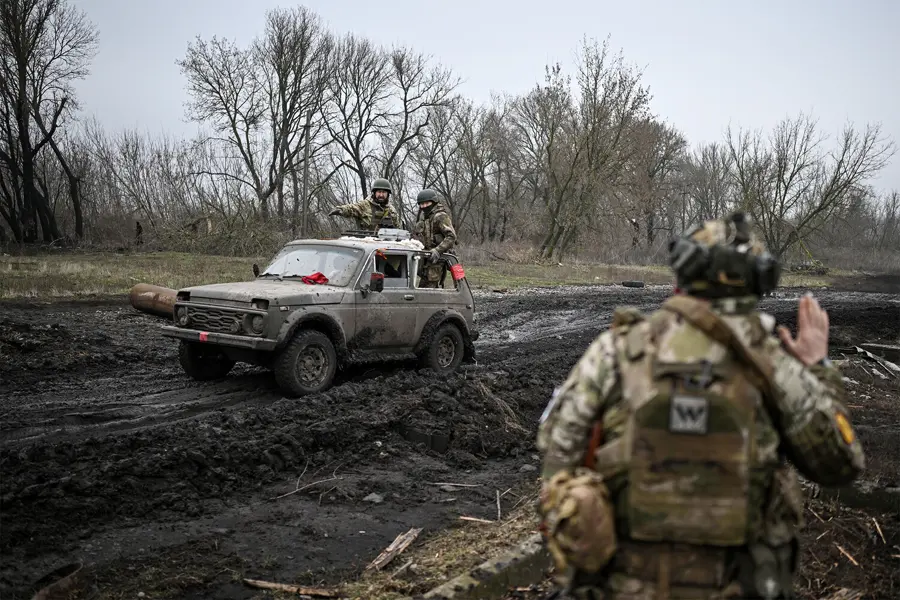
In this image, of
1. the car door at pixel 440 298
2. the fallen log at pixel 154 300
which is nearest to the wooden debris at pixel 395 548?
the car door at pixel 440 298

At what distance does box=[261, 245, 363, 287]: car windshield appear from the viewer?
9.69 m

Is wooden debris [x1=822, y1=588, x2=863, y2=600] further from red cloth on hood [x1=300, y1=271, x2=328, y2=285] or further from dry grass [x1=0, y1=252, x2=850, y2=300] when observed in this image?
dry grass [x1=0, y1=252, x2=850, y2=300]

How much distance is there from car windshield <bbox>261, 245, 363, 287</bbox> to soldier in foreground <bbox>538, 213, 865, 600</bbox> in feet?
24.2

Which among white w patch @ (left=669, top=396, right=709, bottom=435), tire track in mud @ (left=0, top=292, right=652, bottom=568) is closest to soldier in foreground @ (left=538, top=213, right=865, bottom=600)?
white w patch @ (left=669, top=396, right=709, bottom=435)

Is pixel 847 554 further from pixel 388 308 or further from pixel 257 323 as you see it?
pixel 388 308

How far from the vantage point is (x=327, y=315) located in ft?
29.7

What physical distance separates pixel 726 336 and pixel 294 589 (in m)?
3.12

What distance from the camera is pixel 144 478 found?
19.5ft

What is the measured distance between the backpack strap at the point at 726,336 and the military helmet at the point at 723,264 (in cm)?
8

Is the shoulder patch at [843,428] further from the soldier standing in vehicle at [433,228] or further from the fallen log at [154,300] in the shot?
the fallen log at [154,300]

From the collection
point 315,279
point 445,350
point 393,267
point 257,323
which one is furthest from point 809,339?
point 445,350

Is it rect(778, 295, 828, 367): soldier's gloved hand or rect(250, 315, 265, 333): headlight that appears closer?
rect(778, 295, 828, 367): soldier's gloved hand

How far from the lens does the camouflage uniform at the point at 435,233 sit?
35.8 feet

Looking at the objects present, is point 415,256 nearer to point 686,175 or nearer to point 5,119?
point 5,119
